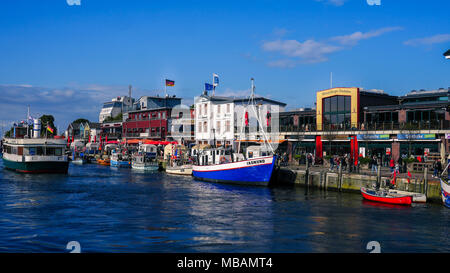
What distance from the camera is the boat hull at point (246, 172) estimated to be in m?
42.7

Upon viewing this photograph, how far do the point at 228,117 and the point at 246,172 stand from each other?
2856 cm

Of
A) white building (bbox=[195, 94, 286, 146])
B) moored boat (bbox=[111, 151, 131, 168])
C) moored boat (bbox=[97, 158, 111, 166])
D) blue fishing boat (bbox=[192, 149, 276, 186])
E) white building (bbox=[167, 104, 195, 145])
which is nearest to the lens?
blue fishing boat (bbox=[192, 149, 276, 186])

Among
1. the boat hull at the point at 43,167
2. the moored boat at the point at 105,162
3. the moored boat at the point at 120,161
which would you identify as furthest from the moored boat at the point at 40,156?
the moored boat at the point at 105,162

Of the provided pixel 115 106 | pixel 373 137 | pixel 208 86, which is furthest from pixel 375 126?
pixel 115 106

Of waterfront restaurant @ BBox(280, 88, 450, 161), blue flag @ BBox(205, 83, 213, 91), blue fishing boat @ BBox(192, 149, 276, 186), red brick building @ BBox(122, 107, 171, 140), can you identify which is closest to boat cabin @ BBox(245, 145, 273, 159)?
blue fishing boat @ BBox(192, 149, 276, 186)

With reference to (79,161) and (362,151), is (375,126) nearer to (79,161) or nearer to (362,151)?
(362,151)

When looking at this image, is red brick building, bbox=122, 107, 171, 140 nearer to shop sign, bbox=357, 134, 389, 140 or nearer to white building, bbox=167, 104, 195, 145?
white building, bbox=167, 104, 195, 145

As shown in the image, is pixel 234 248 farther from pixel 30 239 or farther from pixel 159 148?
pixel 159 148

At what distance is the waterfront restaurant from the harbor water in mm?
16973

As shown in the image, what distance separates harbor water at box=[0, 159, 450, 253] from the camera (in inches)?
733

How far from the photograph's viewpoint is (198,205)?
100ft

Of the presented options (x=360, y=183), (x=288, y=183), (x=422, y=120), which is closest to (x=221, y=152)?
(x=288, y=183)

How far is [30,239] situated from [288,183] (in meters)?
31.2

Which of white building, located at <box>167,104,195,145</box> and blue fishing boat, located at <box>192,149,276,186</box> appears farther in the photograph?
white building, located at <box>167,104,195,145</box>
